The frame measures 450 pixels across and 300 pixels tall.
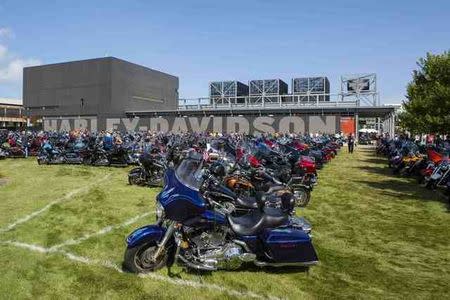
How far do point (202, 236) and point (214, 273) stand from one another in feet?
2.05

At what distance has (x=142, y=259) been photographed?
533 cm

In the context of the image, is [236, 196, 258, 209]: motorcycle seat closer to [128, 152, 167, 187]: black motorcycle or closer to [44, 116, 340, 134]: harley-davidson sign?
[128, 152, 167, 187]: black motorcycle

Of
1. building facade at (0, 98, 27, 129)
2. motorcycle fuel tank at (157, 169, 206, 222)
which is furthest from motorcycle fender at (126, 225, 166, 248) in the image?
building facade at (0, 98, 27, 129)

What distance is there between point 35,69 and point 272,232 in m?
82.0

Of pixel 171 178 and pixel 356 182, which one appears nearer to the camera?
pixel 171 178

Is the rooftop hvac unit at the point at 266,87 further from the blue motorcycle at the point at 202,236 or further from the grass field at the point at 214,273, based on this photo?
the blue motorcycle at the point at 202,236

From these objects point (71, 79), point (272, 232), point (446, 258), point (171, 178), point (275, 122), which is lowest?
point (446, 258)

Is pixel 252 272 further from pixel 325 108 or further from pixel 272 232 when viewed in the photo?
pixel 325 108

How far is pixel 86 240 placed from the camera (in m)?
6.87

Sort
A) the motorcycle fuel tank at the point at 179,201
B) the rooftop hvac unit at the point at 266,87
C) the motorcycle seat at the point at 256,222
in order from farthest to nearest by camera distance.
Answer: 1. the rooftop hvac unit at the point at 266,87
2. the motorcycle seat at the point at 256,222
3. the motorcycle fuel tank at the point at 179,201

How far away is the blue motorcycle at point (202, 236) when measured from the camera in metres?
4.95

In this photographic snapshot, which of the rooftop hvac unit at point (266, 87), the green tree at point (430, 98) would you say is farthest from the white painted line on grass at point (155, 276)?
the rooftop hvac unit at point (266, 87)

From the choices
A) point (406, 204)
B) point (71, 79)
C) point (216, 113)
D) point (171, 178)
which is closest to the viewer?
point (171, 178)

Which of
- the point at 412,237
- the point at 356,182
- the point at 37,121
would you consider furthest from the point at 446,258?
the point at 37,121
